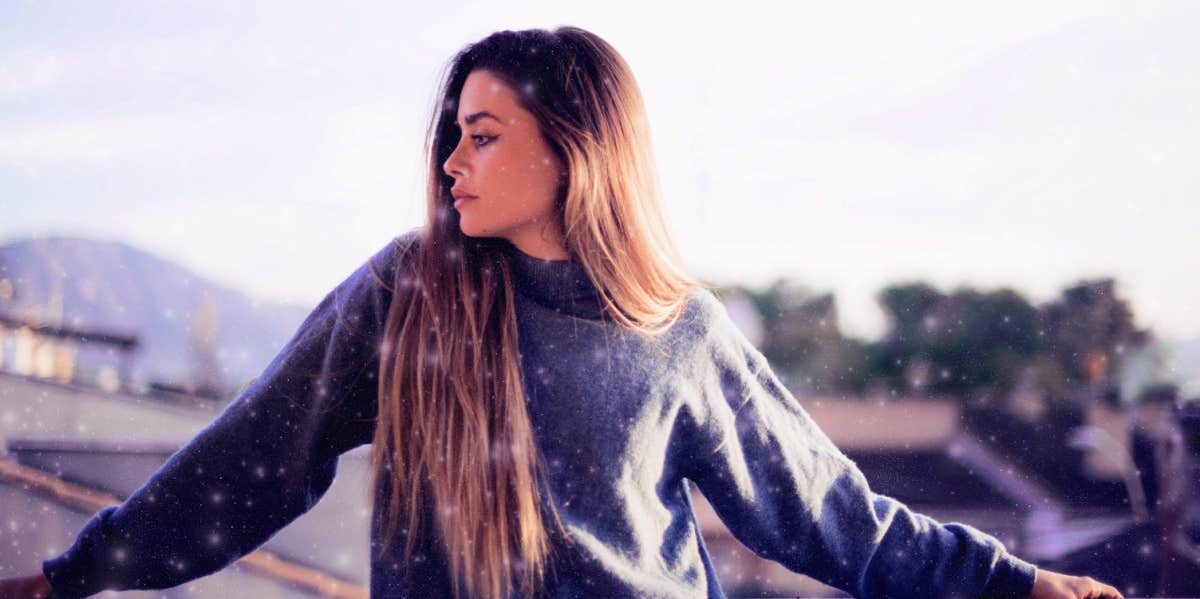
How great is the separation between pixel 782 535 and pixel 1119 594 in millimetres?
319

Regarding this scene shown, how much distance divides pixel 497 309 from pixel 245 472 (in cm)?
24

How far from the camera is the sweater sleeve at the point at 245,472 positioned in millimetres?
610

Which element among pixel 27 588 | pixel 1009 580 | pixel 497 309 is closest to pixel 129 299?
pixel 27 588

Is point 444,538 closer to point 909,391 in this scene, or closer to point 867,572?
point 867,572

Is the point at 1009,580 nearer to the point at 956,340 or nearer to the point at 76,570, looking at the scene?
the point at 76,570

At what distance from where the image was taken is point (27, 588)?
0.59 m

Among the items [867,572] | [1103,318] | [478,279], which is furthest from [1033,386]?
[478,279]

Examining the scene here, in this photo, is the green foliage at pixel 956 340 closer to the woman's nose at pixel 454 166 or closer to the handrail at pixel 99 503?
the woman's nose at pixel 454 166

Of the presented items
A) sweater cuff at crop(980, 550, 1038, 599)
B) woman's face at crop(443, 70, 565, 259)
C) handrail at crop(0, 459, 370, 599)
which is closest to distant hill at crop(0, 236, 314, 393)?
handrail at crop(0, 459, 370, 599)

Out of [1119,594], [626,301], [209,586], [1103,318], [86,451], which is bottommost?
[209,586]

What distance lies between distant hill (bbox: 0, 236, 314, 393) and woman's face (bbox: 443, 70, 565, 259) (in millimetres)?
614

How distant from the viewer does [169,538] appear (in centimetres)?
62

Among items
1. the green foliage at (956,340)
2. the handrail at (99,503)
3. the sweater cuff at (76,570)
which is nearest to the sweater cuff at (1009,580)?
the green foliage at (956,340)

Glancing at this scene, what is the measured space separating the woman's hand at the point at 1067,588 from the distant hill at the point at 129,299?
101 centimetres
